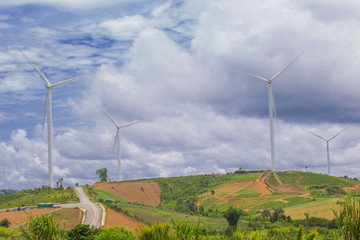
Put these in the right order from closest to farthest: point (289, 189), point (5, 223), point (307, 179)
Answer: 1. point (5, 223)
2. point (289, 189)
3. point (307, 179)

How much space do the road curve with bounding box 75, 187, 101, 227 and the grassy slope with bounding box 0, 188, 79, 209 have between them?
110 inches

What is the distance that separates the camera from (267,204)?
122 meters

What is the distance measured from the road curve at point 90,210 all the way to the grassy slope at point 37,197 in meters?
2.79

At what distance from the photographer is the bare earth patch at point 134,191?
145625 mm

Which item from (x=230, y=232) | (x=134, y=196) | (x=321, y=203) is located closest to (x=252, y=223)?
(x=230, y=232)

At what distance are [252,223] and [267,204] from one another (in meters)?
29.7

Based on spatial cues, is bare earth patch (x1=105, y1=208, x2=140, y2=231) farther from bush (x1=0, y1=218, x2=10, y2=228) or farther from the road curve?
bush (x1=0, y1=218, x2=10, y2=228)

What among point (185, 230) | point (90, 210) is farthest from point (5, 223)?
point (185, 230)

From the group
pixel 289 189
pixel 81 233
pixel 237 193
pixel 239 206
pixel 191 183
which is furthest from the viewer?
pixel 191 183

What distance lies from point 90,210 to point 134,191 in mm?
50620

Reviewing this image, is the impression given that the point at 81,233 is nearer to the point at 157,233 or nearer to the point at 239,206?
the point at 157,233

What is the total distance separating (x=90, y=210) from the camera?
334ft

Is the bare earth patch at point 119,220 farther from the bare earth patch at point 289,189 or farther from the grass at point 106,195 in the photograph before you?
the bare earth patch at point 289,189

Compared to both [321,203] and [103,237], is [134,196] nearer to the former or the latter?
[321,203]
